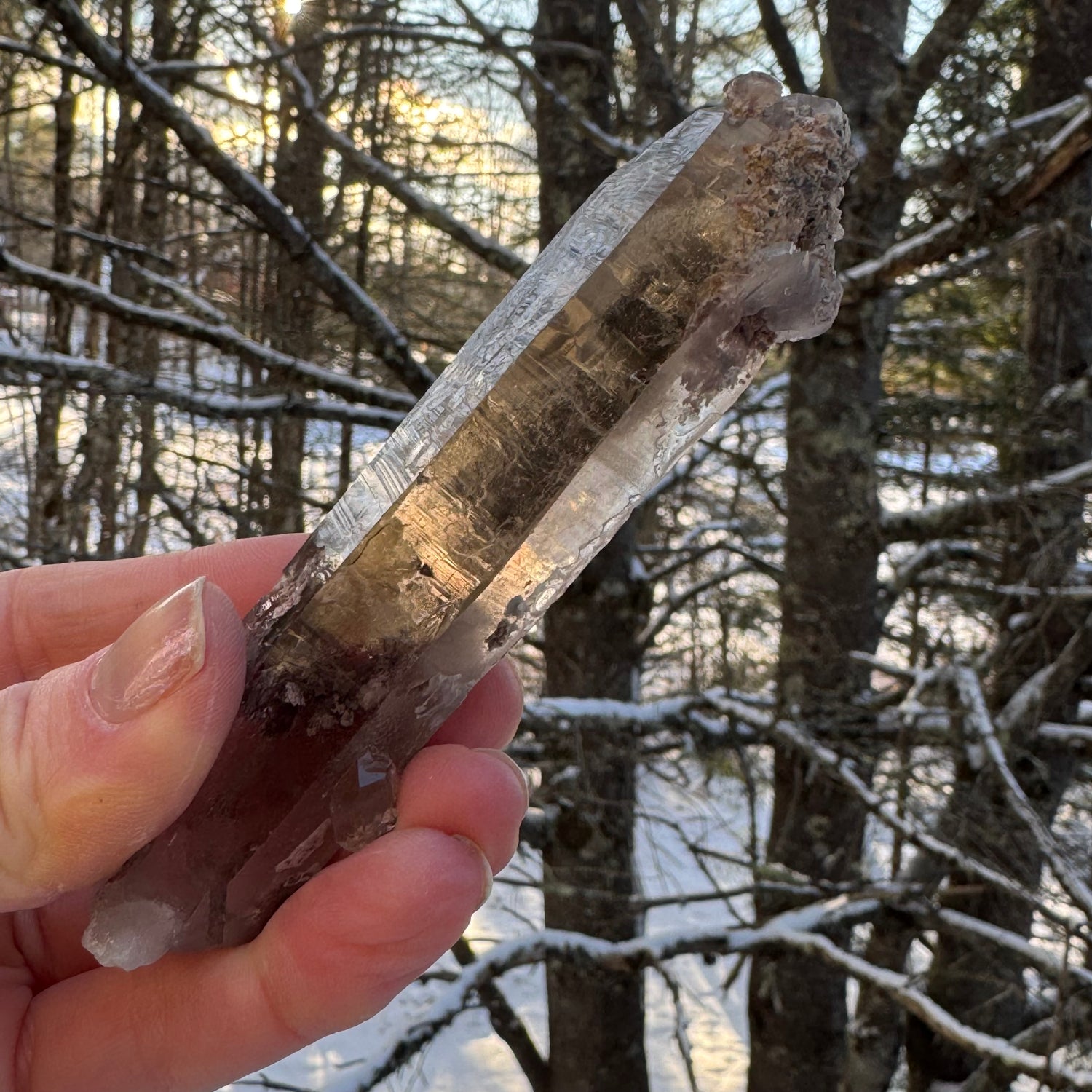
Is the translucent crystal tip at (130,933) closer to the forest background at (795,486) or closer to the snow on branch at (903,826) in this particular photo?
the forest background at (795,486)

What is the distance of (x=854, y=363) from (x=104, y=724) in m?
3.44

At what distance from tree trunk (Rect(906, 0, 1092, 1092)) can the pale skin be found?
225 centimetres

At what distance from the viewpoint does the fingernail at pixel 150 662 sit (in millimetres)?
915

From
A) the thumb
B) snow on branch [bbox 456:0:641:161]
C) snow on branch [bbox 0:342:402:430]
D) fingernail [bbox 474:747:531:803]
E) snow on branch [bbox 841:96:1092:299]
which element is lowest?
fingernail [bbox 474:747:531:803]

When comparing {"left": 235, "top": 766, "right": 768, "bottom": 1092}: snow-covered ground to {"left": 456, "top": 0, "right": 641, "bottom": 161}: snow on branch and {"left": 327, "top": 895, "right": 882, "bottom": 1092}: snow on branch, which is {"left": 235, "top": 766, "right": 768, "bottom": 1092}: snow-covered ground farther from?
{"left": 456, "top": 0, "right": 641, "bottom": 161}: snow on branch

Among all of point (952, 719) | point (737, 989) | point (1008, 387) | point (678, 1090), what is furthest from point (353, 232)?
point (737, 989)

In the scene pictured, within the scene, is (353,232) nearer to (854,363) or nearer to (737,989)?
(854,363)

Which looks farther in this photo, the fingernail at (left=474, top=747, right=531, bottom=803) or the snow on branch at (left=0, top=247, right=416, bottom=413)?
the snow on branch at (left=0, top=247, right=416, bottom=413)

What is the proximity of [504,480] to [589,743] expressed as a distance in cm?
333

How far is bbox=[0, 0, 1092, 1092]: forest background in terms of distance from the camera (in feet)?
10.1

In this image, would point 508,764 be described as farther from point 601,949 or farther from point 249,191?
point 249,191

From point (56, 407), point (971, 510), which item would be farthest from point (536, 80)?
point (56, 407)

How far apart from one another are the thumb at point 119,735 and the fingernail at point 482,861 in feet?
1.02

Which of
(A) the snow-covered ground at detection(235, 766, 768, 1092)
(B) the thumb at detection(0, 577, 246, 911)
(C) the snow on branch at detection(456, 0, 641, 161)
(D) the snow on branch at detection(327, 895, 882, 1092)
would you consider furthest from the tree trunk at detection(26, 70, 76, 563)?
(A) the snow-covered ground at detection(235, 766, 768, 1092)
